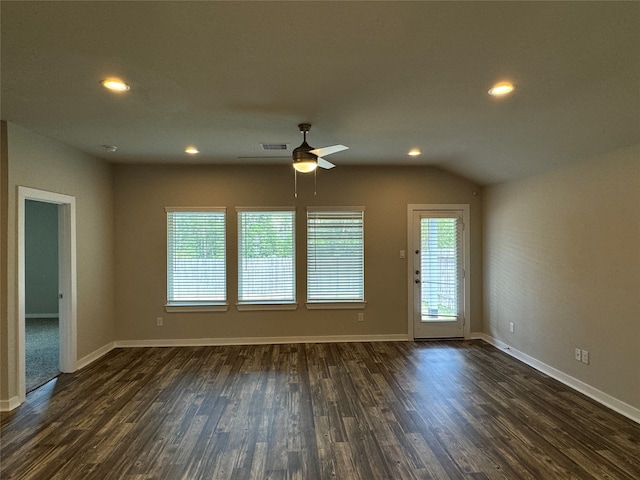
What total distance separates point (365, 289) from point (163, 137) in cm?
346

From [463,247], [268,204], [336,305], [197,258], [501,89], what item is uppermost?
[501,89]

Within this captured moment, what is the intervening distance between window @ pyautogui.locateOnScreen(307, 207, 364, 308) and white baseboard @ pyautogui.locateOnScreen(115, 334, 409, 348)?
1.91 feet

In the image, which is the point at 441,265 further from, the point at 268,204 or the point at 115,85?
the point at 115,85

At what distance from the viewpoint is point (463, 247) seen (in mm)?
5590

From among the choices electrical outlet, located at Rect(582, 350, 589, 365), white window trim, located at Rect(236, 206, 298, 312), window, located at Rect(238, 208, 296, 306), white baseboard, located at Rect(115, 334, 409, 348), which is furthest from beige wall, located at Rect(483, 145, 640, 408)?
window, located at Rect(238, 208, 296, 306)

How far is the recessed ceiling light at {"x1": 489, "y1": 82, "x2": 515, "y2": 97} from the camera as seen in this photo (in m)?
2.50

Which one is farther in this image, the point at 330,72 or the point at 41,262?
the point at 41,262

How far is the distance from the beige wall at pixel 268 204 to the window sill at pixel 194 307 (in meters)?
0.08

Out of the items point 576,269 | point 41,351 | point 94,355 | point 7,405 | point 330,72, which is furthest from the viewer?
point 41,351

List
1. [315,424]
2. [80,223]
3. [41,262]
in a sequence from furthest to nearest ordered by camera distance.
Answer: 1. [41,262]
2. [80,223]
3. [315,424]

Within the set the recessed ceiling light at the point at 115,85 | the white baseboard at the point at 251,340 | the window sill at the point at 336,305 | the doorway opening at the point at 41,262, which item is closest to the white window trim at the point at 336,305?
the window sill at the point at 336,305

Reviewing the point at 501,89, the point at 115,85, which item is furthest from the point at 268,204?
the point at 501,89

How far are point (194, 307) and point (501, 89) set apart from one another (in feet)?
15.4

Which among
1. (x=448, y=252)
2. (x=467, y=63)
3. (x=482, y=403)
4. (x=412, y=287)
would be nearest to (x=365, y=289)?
(x=412, y=287)
